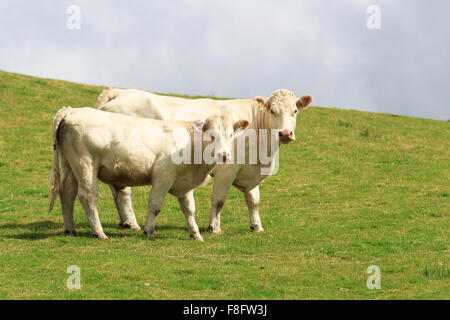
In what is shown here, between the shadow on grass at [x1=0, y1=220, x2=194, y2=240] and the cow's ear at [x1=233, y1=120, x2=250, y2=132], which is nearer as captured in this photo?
the cow's ear at [x1=233, y1=120, x2=250, y2=132]

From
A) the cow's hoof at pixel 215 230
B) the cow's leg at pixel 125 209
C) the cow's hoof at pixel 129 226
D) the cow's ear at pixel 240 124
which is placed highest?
the cow's ear at pixel 240 124

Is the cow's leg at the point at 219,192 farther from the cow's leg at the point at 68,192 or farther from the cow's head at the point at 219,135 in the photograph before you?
the cow's leg at the point at 68,192

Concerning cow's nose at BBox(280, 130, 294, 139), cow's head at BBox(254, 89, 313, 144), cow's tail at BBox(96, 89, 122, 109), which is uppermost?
cow's tail at BBox(96, 89, 122, 109)

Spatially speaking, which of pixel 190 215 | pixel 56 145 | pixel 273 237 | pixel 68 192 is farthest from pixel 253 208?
pixel 56 145

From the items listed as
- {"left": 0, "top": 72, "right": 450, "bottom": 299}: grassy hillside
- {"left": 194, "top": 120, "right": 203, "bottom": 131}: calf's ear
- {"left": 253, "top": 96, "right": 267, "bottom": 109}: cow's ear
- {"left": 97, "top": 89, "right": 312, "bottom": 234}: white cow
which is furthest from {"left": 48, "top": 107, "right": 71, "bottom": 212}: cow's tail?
{"left": 253, "top": 96, "right": 267, "bottom": 109}: cow's ear

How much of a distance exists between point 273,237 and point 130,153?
3416 mm

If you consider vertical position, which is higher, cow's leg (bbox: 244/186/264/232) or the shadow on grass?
cow's leg (bbox: 244/186/264/232)

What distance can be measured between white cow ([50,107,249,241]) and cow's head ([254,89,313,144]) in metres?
0.95

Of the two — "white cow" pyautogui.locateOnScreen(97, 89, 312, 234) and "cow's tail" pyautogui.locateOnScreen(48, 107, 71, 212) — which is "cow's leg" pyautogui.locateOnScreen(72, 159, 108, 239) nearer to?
"cow's tail" pyautogui.locateOnScreen(48, 107, 71, 212)

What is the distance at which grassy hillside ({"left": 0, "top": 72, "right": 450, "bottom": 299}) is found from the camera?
10062 mm

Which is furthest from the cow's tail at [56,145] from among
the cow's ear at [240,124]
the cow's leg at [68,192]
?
the cow's ear at [240,124]

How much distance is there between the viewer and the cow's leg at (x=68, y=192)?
13461 millimetres
